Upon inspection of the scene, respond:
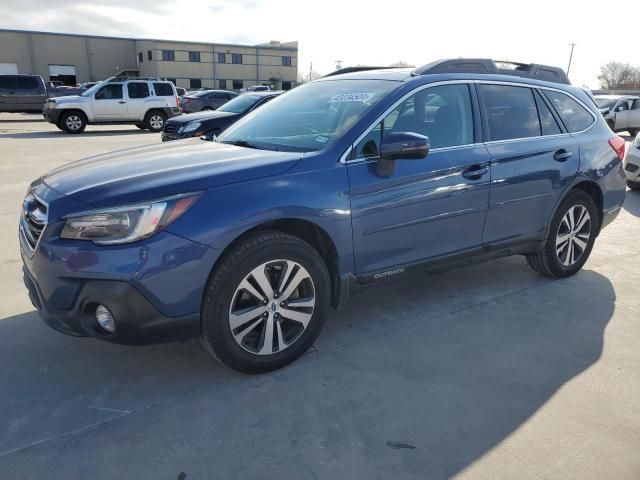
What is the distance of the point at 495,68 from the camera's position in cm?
418

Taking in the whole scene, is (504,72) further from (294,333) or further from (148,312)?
(148,312)

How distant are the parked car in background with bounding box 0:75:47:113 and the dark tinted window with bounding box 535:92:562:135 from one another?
25.1m

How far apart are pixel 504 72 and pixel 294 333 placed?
278cm

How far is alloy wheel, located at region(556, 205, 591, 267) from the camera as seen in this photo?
4.48 metres

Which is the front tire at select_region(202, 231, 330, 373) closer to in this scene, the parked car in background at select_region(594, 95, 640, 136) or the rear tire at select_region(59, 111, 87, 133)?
the rear tire at select_region(59, 111, 87, 133)

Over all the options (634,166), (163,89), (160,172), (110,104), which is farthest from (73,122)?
(160,172)

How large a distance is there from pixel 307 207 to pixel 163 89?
61.2ft

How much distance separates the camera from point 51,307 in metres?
2.66

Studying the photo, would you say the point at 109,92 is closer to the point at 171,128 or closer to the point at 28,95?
the point at 28,95

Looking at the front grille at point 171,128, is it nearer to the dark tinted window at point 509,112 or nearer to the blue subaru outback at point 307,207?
the blue subaru outback at point 307,207

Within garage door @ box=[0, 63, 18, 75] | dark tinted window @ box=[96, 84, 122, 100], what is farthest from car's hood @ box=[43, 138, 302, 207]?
garage door @ box=[0, 63, 18, 75]

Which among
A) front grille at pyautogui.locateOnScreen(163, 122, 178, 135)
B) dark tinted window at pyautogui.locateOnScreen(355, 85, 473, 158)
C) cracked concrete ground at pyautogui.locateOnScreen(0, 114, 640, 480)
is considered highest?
dark tinted window at pyautogui.locateOnScreen(355, 85, 473, 158)

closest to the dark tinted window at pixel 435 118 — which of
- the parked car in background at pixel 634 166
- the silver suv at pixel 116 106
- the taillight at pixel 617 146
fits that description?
the taillight at pixel 617 146

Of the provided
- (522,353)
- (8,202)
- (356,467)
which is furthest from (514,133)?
(8,202)
